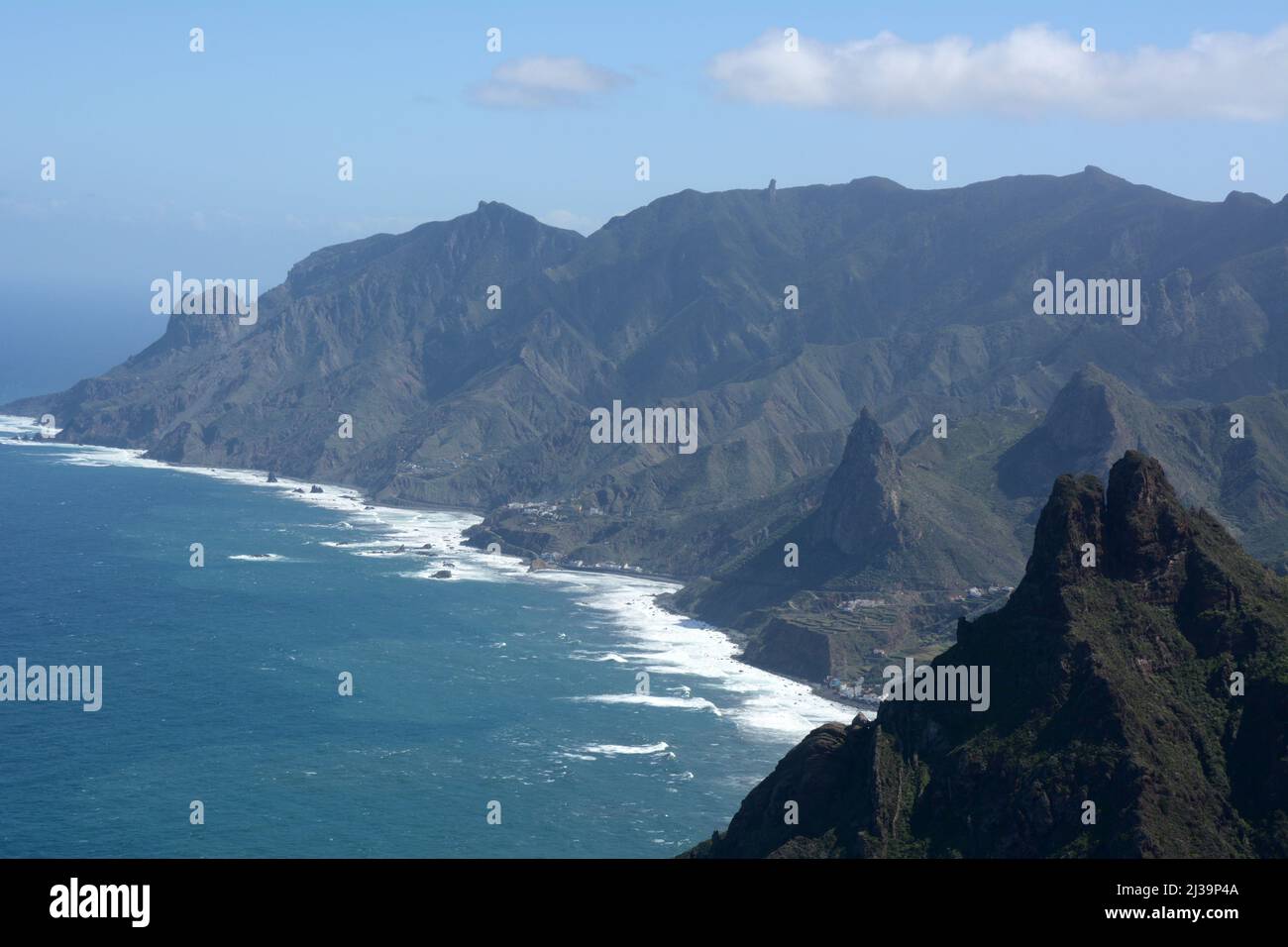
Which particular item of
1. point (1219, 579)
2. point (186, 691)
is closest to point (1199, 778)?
point (1219, 579)
